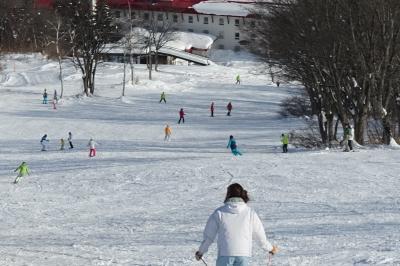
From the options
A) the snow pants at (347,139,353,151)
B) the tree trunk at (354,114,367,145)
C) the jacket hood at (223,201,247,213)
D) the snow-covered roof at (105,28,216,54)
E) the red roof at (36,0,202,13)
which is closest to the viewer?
the jacket hood at (223,201,247,213)

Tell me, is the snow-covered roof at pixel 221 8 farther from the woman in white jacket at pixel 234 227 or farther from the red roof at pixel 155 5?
the woman in white jacket at pixel 234 227

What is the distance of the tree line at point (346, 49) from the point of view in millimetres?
24609

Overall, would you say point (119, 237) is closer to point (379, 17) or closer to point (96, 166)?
point (96, 166)

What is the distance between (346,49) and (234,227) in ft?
67.8

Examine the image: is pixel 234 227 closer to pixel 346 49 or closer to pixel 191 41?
pixel 346 49

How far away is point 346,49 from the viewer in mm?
25719

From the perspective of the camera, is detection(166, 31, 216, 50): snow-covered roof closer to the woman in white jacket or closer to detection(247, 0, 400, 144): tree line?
detection(247, 0, 400, 144): tree line

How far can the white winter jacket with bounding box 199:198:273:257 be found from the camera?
236 inches

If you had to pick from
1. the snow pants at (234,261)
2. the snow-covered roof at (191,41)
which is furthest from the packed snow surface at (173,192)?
the snow-covered roof at (191,41)

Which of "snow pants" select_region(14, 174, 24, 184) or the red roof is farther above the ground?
the red roof

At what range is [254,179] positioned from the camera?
18.9 meters

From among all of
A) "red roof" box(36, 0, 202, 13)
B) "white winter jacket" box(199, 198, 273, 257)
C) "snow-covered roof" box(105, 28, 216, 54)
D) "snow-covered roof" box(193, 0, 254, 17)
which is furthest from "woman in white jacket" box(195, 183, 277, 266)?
"red roof" box(36, 0, 202, 13)

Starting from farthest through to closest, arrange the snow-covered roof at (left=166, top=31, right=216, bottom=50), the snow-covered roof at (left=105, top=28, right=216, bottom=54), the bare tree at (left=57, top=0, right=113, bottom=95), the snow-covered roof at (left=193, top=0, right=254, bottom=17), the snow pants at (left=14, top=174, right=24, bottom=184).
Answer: the snow-covered roof at (left=193, top=0, right=254, bottom=17), the snow-covered roof at (left=166, top=31, right=216, bottom=50), the snow-covered roof at (left=105, top=28, right=216, bottom=54), the bare tree at (left=57, top=0, right=113, bottom=95), the snow pants at (left=14, top=174, right=24, bottom=184)

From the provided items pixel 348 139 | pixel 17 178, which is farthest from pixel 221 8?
pixel 17 178
